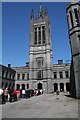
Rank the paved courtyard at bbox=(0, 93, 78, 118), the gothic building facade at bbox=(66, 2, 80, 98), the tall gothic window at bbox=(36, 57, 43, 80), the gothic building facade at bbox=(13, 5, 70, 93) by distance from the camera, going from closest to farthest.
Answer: the paved courtyard at bbox=(0, 93, 78, 118), the gothic building facade at bbox=(66, 2, 80, 98), the gothic building facade at bbox=(13, 5, 70, 93), the tall gothic window at bbox=(36, 57, 43, 80)

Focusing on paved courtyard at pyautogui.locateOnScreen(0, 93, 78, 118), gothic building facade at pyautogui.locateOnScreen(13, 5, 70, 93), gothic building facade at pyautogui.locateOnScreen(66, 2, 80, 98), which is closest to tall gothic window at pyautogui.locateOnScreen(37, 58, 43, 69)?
gothic building facade at pyautogui.locateOnScreen(13, 5, 70, 93)

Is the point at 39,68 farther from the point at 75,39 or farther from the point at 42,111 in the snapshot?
→ the point at 42,111

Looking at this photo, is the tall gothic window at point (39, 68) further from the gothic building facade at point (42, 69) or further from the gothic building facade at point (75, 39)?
the gothic building facade at point (75, 39)

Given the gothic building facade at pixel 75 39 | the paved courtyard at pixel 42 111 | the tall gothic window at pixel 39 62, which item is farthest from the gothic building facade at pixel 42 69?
the paved courtyard at pixel 42 111

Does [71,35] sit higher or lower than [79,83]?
higher

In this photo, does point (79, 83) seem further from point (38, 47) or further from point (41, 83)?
point (38, 47)

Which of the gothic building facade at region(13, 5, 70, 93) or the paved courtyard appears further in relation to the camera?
the gothic building facade at region(13, 5, 70, 93)

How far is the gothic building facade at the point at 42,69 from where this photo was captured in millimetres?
51719

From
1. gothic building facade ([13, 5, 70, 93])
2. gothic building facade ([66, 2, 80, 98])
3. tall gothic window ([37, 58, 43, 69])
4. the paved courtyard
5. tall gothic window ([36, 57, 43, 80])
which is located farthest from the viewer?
tall gothic window ([37, 58, 43, 69])

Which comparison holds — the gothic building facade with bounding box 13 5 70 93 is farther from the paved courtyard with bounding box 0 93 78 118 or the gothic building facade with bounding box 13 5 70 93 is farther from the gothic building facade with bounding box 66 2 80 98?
the paved courtyard with bounding box 0 93 78 118

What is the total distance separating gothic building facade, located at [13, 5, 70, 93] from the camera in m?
51.7

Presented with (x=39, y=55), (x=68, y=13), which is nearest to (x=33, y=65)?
(x=39, y=55)

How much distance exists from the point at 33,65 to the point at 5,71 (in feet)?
32.8

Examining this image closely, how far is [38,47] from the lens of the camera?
56.1m
